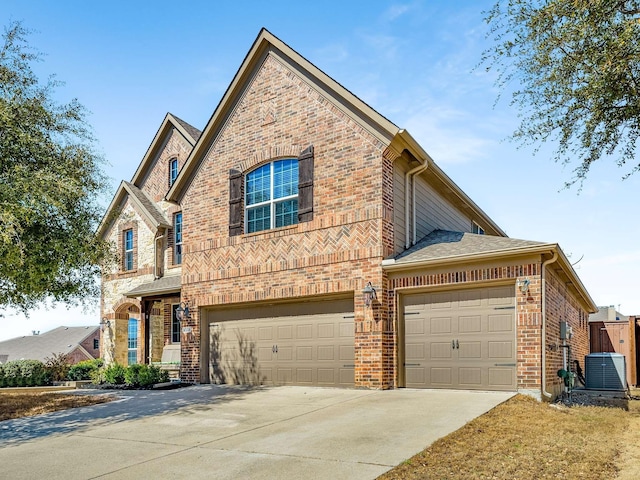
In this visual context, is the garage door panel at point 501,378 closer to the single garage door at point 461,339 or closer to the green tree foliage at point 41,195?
the single garage door at point 461,339

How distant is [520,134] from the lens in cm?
1161

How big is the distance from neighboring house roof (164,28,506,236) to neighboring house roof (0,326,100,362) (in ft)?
96.4

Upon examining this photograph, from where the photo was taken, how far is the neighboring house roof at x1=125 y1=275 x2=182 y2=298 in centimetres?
1898

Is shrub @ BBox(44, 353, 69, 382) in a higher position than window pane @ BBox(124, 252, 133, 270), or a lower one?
lower

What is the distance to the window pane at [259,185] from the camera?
1541 centimetres

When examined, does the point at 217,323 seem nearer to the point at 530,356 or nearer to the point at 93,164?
the point at 93,164

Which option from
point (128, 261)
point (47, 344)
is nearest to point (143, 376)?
point (128, 261)

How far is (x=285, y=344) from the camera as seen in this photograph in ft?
48.2

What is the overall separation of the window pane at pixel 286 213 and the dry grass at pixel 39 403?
19.9 feet

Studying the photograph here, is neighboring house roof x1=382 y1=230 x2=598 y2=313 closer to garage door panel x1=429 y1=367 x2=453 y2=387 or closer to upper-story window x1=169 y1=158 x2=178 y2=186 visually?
garage door panel x1=429 y1=367 x2=453 y2=387

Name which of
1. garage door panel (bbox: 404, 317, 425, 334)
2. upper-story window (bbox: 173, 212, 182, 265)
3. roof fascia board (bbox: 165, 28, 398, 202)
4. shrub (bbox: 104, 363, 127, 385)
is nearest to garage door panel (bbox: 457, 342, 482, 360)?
garage door panel (bbox: 404, 317, 425, 334)

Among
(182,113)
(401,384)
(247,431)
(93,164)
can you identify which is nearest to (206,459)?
(247,431)

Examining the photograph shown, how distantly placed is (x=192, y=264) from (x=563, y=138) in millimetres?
10654

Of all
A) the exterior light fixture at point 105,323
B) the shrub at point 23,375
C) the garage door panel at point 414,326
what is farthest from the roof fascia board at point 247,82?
the shrub at point 23,375
